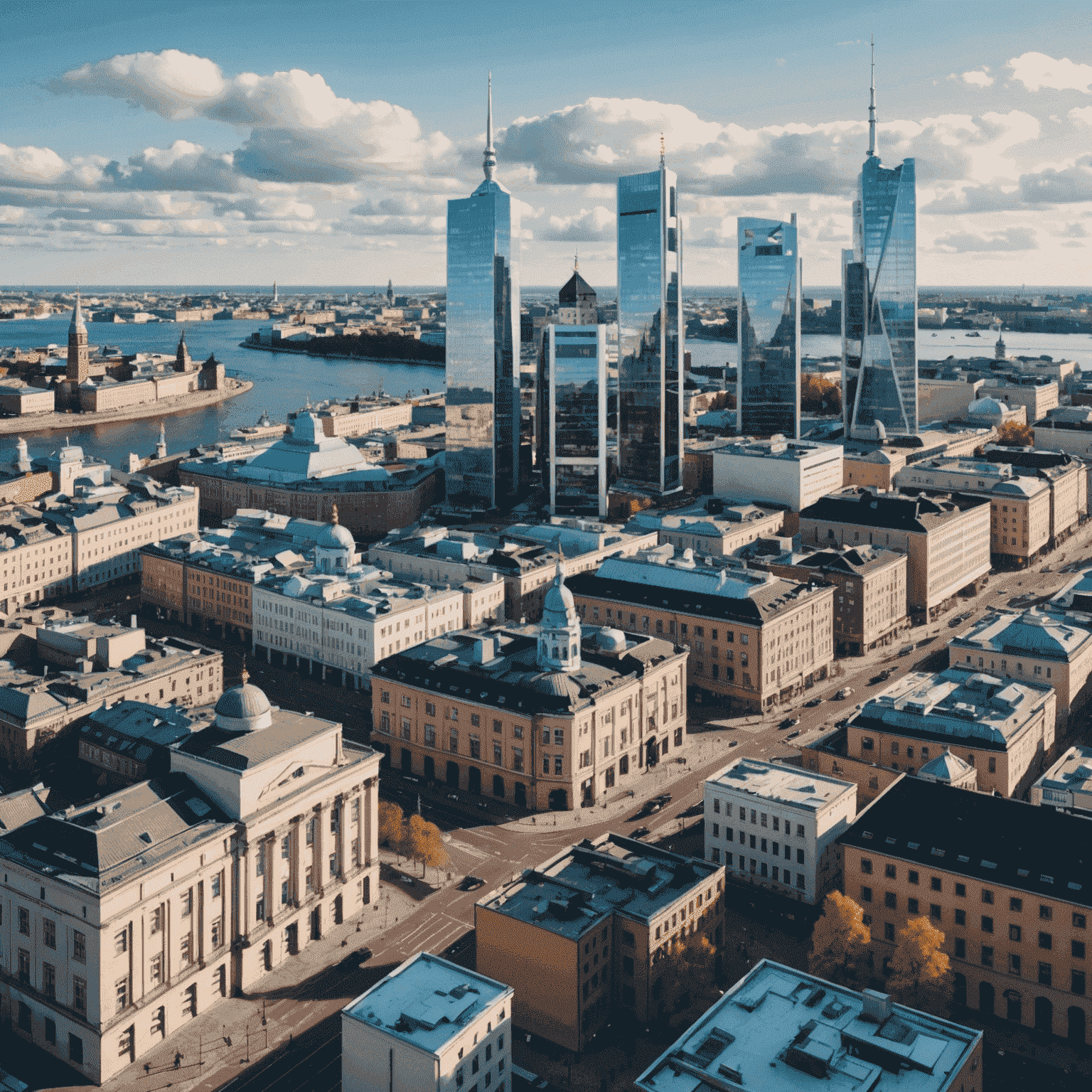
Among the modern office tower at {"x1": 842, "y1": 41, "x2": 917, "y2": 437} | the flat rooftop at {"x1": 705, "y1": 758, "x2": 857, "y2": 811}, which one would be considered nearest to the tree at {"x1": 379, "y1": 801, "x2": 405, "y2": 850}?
the flat rooftop at {"x1": 705, "y1": 758, "x2": 857, "y2": 811}

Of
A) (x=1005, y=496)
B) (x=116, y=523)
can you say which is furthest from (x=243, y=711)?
(x=1005, y=496)

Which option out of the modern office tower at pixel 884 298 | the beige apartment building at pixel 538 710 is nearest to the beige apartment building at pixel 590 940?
the beige apartment building at pixel 538 710

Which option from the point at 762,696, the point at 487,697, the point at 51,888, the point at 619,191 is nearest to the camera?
the point at 51,888

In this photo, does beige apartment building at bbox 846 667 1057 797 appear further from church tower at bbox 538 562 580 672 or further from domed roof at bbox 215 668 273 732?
domed roof at bbox 215 668 273 732

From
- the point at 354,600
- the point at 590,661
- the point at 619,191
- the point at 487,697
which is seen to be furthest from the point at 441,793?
the point at 619,191

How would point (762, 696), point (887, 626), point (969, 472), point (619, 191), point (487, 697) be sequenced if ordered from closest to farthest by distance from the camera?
1. point (487, 697)
2. point (762, 696)
3. point (887, 626)
4. point (969, 472)
5. point (619, 191)

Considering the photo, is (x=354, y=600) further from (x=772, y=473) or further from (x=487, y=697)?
(x=772, y=473)

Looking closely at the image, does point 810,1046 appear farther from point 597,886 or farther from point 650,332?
point 650,332
